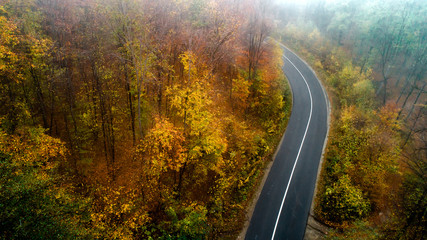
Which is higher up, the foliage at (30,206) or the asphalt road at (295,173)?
the foliage at (30,206)

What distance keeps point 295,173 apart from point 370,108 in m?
22.3

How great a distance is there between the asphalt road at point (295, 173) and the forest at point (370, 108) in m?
1.52

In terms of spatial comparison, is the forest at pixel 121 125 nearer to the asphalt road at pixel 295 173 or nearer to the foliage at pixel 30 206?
the foliage at pixel 30 206

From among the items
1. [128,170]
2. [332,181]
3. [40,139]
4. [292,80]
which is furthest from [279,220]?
[292,80]

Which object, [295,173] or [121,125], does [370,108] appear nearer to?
[295,173]

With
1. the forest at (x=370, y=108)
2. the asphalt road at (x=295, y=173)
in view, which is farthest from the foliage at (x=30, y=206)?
the forest at (x=370, y=108)

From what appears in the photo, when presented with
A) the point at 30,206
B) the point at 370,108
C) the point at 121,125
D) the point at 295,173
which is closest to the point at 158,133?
the point at 30,206

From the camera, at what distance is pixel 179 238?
14992 mm

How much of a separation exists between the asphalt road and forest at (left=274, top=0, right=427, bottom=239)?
152 cm

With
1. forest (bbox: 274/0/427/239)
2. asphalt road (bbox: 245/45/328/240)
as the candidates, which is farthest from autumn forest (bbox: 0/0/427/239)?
asphalt road (bbox: 245/45/328/240)

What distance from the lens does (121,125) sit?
24.8 metres

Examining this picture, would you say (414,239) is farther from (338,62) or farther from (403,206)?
(338,62)

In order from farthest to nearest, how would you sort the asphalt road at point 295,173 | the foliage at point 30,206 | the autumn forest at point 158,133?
the asphalt road at point 295,173 < the autumn forest at point 158,133 < the foliage at point 30,206

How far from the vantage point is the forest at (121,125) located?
1387cm
